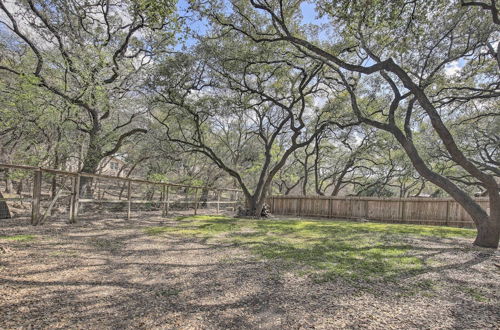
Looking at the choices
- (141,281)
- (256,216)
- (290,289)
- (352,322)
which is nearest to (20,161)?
(256,216)

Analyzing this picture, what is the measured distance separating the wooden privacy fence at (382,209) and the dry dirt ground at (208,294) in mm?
9663

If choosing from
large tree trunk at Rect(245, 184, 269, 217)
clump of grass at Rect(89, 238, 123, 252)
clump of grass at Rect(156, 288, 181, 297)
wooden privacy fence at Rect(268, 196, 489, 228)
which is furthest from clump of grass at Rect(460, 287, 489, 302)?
wooden privacy fence at Rect(268, 196, 489, 228)

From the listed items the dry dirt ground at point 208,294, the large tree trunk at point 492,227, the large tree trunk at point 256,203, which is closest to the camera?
the dry dirt ground at point 208,294

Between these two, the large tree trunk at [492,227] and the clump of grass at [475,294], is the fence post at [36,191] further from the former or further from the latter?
the large tree trunk at [492,227]

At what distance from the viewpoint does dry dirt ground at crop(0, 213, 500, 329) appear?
251 centimetres

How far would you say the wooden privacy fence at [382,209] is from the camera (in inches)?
516

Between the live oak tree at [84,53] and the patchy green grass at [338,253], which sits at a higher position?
the live oak tree at [84,53]

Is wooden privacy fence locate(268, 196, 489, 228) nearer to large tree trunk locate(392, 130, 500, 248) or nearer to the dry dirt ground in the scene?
large tree trunk locate(392, 130, 500, 248)

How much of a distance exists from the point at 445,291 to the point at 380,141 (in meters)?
15.3

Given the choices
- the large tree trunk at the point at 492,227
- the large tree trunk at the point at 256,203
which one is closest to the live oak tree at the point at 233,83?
the large tree trunk at the point at 256,203

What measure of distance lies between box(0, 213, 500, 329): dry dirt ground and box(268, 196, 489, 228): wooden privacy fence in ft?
31.7

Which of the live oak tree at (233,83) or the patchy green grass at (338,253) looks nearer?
the patchy green grass at (338,253)

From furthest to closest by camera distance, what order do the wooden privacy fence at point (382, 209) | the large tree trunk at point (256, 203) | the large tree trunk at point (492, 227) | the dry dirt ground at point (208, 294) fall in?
the large tree trunk at point (256, 203) → the wooden privacy fence at point (382, 209) → the large tree trunk at point (492, 227) → the dry dirt ground at point (208, 294)

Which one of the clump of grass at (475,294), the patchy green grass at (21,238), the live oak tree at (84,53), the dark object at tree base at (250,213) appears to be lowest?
the dark object at tree base at (250,213)
